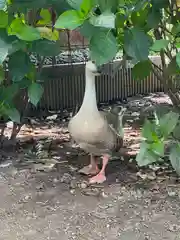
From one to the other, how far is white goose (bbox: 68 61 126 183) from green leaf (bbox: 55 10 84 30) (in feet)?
2.96

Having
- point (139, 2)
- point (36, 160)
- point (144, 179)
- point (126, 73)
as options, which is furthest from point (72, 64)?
point (139, 2)

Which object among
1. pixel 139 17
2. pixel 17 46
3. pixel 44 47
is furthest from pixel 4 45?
pixel 139 17

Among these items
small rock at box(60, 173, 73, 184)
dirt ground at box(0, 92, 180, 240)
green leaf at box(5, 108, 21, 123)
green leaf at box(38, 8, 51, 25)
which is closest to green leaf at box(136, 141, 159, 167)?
dirt ground at box(0, 92, 180, 240)

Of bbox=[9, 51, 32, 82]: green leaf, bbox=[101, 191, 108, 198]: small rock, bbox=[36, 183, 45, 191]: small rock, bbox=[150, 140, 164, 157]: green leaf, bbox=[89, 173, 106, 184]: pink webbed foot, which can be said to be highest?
bbox=[9, 51, 32, 82]: green leaf

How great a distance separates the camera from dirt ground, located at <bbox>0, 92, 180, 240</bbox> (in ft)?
6.16

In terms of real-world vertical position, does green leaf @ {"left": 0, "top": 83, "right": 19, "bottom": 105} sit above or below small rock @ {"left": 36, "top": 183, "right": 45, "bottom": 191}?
above

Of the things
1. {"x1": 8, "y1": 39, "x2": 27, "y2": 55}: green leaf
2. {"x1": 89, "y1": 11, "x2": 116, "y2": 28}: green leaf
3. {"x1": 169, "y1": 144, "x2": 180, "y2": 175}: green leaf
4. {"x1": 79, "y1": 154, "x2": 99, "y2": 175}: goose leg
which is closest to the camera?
{"x1": 89, "y1": 11, "x2": 116, "y2": 28}: green leaf

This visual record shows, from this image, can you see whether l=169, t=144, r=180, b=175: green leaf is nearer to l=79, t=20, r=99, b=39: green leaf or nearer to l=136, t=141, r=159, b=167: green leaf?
l=136, t=141, r=159, b=167: green leaf

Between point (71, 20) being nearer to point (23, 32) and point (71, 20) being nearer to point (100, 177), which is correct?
point (23, 32)

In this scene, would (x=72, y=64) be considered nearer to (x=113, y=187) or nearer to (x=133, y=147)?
(x=133, y=147)

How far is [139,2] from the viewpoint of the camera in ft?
5.28

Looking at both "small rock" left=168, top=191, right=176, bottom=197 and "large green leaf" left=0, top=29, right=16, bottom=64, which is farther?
"small rock" left=168, top=191, right=176, bottom=197

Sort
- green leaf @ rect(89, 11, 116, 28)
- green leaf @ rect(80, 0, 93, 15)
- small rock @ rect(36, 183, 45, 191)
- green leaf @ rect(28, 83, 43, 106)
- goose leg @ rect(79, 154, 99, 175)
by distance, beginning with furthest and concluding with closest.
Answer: goose leg @ rect(79, 154, 99, 175) < small rock @ rect(36, 183, 45, 191) < green leaf @ rect(28, 83, 43, 106) < green leaf @ rect(80, 0, 93, 15) < green leaf @ rect(89, 11, 116, 28)

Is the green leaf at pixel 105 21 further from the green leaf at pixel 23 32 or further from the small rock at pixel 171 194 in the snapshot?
the small rock at pixel 171 194
